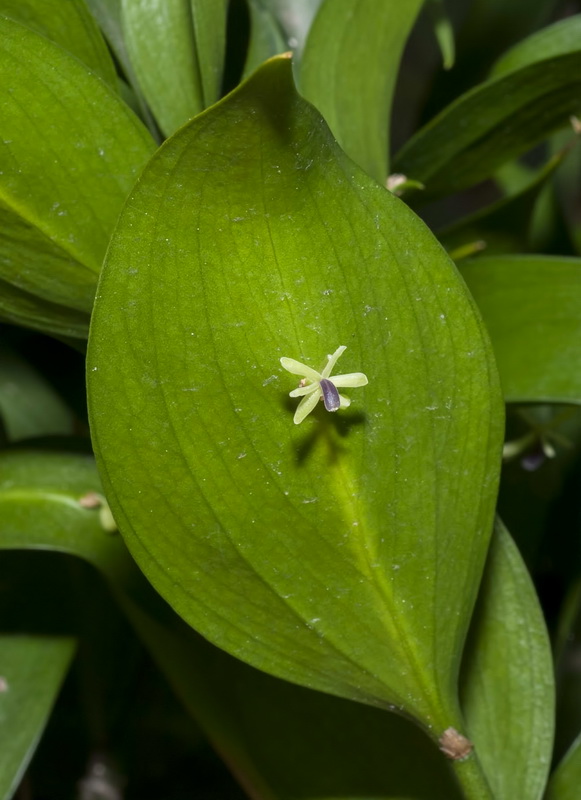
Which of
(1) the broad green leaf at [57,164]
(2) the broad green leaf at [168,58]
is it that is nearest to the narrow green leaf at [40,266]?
(1) the broad green leaf at [57,164]

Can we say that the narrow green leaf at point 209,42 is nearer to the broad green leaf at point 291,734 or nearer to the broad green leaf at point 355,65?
the broad green leaf at point 355,65

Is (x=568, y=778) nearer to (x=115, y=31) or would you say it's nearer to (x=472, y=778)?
(x=472, y=778)

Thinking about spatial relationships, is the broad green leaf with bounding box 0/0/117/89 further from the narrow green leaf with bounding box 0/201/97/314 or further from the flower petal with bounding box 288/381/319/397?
the flower petal with bounding box 288/381/319/397

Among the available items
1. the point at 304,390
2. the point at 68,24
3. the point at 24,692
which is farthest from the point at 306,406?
the point at 24,692

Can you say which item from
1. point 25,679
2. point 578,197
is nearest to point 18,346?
point 25,679

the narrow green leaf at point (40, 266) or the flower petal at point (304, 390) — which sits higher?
the narrow green leaf at point (40, 266)

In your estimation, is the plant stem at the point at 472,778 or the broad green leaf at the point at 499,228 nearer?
the plant stem at the point at 472,778

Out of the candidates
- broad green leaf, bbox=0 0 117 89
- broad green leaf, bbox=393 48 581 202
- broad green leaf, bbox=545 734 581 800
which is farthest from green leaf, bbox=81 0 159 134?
broad green leaf, bbox=545 734 581 800
